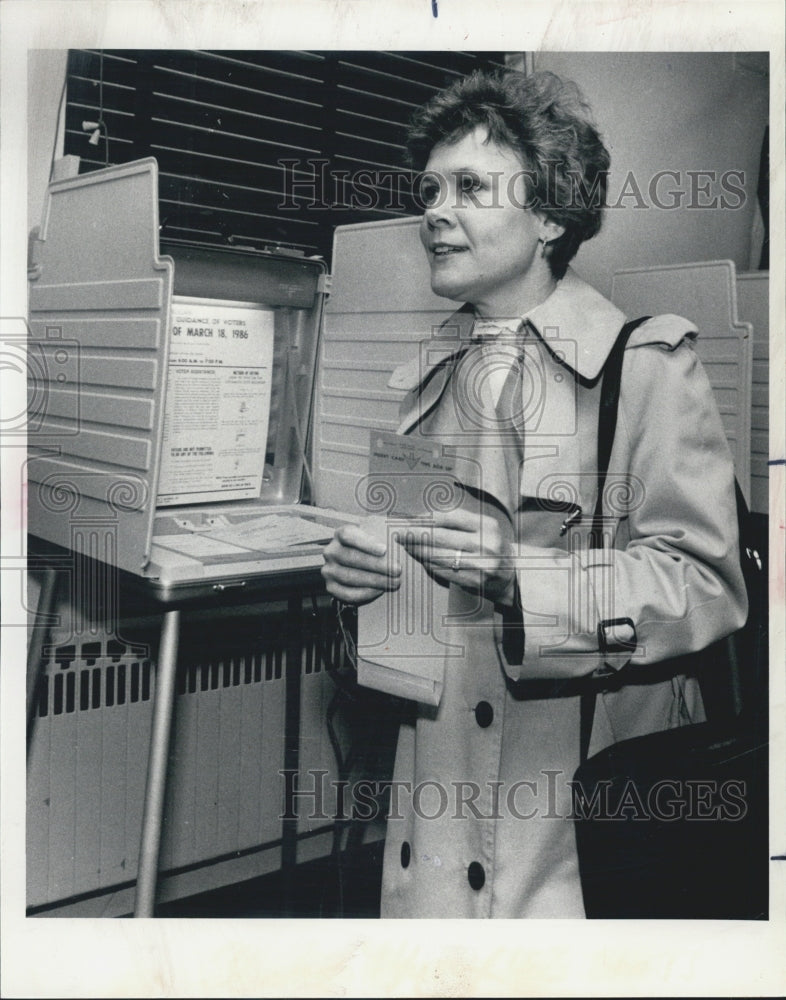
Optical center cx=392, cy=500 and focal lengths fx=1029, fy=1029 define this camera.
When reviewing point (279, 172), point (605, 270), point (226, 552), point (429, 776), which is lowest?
point (429, 776)

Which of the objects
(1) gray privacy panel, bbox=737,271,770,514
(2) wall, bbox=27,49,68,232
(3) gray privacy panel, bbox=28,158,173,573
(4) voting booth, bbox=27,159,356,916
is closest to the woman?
(1) gray privacy panel, bbox=737,271,770,514

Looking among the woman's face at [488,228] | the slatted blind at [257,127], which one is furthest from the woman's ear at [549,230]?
the slatted blind at [257,127]

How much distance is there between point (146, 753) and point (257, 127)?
1.15 m

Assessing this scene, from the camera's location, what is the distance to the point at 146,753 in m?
1.92

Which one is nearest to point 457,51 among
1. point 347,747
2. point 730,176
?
point 730,176

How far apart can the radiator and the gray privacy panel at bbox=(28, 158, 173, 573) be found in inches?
8.4

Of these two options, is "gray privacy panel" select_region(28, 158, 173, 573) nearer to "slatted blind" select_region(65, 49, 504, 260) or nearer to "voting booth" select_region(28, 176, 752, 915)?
"voting booth" select_region(28, 176, 752, 915)

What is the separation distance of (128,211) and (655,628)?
1.11 metres

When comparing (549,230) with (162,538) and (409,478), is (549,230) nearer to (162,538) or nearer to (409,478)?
(409,478)

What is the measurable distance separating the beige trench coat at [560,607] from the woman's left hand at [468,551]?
0.03 m

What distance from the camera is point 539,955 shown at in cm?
183

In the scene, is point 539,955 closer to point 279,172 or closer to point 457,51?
point 279,172

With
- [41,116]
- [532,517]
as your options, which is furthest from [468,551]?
[41,116]

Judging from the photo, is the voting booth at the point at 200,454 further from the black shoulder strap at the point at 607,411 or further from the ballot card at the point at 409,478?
the black shoulder strap at the point at 607,411
